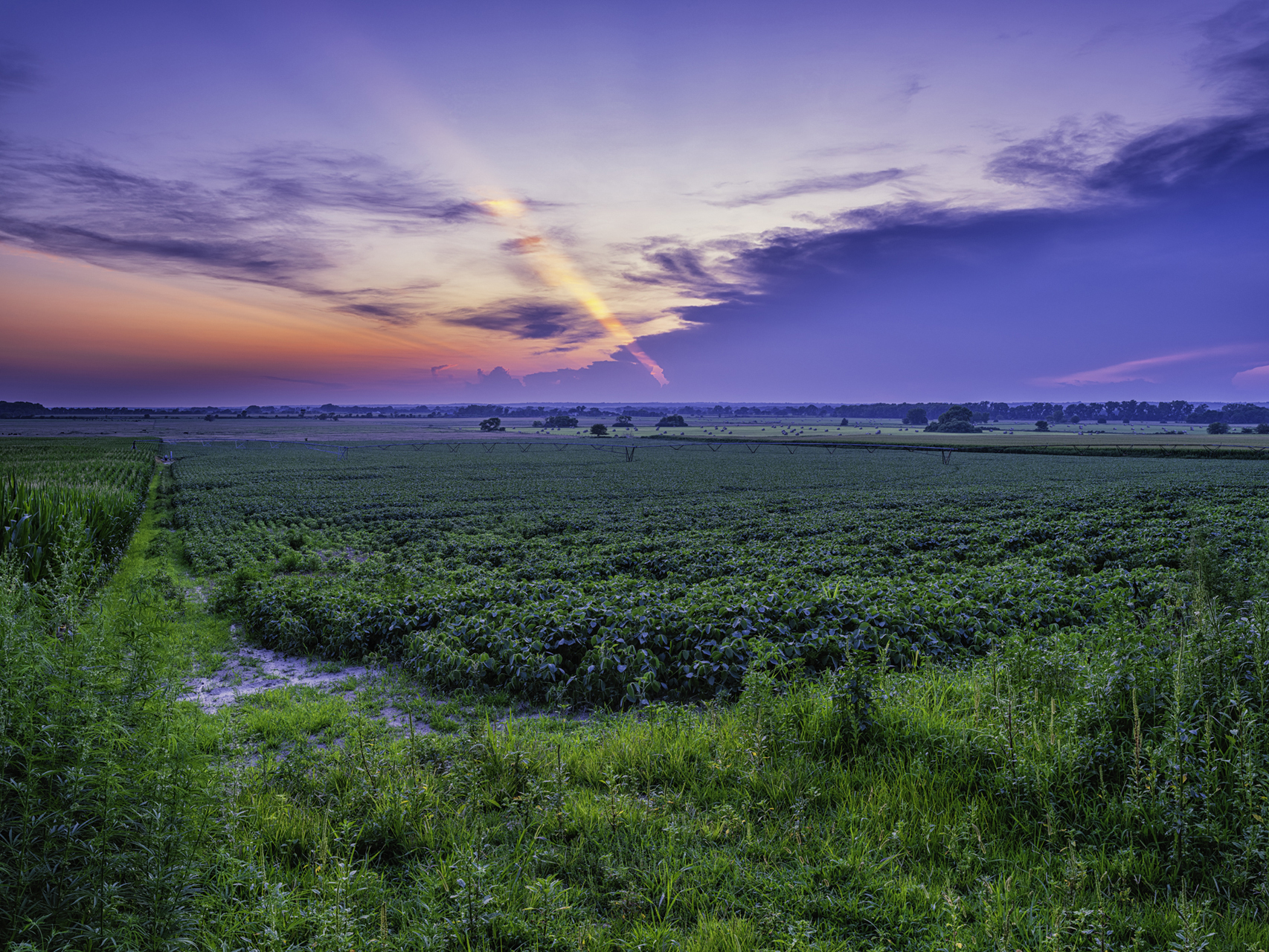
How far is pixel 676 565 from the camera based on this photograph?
63.3ft

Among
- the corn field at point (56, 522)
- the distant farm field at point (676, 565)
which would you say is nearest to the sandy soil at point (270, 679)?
the distant farm field at point (676, 565)

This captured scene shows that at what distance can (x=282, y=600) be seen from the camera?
14445mm

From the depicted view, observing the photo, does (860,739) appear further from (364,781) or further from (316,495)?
(316,495)

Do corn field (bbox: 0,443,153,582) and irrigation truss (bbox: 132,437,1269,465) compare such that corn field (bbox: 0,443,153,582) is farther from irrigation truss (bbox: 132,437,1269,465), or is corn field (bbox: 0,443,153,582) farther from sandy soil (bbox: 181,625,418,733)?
irrigation truss (bbox: 132,437,1269,465)

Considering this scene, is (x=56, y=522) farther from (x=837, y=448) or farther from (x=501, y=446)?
(x=501, y=446)

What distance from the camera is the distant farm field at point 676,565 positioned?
10.6 meters

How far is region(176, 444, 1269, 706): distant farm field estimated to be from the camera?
1062 centimetres

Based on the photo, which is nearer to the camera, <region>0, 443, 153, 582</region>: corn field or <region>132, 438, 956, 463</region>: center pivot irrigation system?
<region>0, 443, 153, 582</region>: corn field

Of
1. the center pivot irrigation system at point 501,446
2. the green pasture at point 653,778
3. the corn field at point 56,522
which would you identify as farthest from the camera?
the center pivot irrigation system at point 501,446

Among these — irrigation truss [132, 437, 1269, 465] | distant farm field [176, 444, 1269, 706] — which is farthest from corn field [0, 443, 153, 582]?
irrigation truss [132, 437, 1269, 465]

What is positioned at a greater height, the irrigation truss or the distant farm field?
the irrigation truss

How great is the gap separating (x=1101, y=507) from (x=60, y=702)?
41.8m

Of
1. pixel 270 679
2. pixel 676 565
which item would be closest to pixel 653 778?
pixel 270 679

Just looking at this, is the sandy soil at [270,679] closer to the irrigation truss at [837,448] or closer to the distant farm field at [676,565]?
the distant farm field at [676,565]
